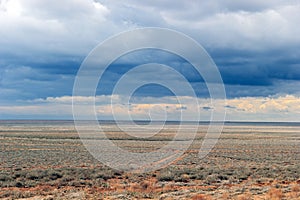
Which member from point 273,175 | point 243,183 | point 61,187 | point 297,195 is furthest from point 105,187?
point 273,175

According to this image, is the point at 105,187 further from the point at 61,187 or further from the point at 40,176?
the point at 40,176

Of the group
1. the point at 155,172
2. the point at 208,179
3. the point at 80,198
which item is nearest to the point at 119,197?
the point at 80,198

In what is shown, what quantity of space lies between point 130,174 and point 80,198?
9.93 metres

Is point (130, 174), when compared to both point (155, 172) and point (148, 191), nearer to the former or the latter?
point (155, 172)

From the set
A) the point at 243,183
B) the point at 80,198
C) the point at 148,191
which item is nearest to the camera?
the point at 80,198

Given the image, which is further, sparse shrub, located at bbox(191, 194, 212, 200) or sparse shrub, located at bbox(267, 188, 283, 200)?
sparse shrub, located at bbox(191, 194, 212, 200)

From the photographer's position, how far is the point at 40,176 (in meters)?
27.3

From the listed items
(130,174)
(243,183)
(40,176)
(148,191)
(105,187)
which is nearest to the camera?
(148,191)

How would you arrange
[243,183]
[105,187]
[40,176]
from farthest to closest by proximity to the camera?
[40,176] < [243,183] < [105,187]

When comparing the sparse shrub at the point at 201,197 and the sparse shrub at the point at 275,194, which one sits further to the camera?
the sparse shrub at the point at 201,197

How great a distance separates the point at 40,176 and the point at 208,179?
11.8 m

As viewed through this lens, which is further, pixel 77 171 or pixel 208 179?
pixel 77 171

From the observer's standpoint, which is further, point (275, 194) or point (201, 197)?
point (275, 194)

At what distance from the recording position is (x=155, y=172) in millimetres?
30453
